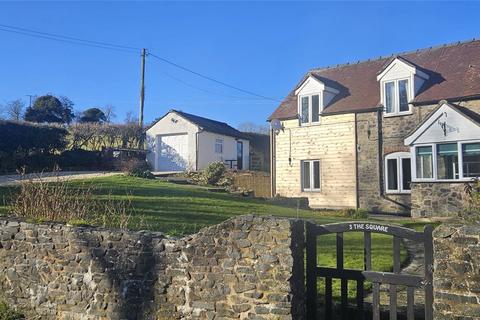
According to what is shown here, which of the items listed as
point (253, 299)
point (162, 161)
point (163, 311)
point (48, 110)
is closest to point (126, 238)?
point (163, 311)

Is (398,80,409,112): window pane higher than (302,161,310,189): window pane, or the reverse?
(398,80,409,112): window pane

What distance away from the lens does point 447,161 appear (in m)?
19.6

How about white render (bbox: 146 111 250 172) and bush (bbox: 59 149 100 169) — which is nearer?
bush (bbox: 59 149 100 169)

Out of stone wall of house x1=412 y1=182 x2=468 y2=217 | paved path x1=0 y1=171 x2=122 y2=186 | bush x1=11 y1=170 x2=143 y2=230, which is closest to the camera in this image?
bush x1=11 y1=170 x2=143 y2=230

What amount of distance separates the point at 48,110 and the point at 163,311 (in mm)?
42495

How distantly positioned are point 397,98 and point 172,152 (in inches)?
683

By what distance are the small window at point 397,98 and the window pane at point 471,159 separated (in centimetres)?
425

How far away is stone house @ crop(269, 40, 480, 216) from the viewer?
19406mm

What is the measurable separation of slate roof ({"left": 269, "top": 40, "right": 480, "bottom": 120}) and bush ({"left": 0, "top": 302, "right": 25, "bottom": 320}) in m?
19.1

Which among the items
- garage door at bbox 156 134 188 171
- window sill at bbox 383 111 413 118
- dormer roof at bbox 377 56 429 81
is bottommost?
garage door at bbox 156 134 188 171

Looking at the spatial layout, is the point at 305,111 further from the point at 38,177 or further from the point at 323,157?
the point at 38,177

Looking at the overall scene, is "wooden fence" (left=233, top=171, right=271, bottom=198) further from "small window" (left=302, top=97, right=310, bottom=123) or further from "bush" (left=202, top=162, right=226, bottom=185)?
"small window" (left=302, top=97, right=310, bottom=123)

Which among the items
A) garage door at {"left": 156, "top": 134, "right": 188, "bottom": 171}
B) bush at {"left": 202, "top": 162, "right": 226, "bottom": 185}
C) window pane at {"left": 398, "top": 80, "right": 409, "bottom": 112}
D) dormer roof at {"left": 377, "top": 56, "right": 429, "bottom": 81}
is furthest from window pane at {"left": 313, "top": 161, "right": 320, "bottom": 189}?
garage door at {"left": 156, "top": 134, "right": 188, "bottom": 171}

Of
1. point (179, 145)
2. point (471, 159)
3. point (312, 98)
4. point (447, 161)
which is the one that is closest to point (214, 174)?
point (312, 98)
